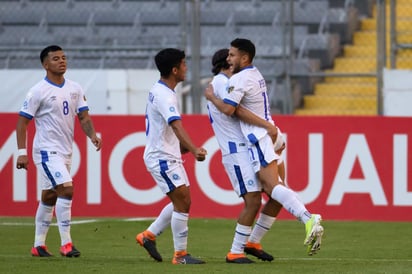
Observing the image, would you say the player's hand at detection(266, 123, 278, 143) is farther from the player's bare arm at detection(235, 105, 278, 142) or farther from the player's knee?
the player's knee

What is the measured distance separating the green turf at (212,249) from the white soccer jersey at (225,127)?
1.02 meters

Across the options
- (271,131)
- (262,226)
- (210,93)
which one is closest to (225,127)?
(210,93)

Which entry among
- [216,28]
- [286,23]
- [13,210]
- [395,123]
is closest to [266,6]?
[216,28]

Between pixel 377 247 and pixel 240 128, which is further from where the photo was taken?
pixel 377 247

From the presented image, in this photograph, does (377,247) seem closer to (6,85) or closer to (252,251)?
(252,251)

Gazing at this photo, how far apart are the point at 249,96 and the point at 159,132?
0.84 meters

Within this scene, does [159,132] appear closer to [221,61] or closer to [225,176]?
[221,61]

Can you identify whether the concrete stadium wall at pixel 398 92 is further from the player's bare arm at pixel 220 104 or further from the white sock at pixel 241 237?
the white sock at pixel 241 237

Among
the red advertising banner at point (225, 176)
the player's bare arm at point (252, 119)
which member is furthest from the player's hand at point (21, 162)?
the red advertising banner at point (225, 176)

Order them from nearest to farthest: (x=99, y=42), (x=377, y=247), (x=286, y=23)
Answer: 1. (x=377, y=247)
2. (x=286, y=23)
3. (x=99, y=42)

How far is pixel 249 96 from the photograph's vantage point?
9578mm

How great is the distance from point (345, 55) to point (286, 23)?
1.46 metres

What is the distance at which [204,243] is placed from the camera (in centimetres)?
1184

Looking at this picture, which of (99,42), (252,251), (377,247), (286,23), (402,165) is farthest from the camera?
(99,42)
